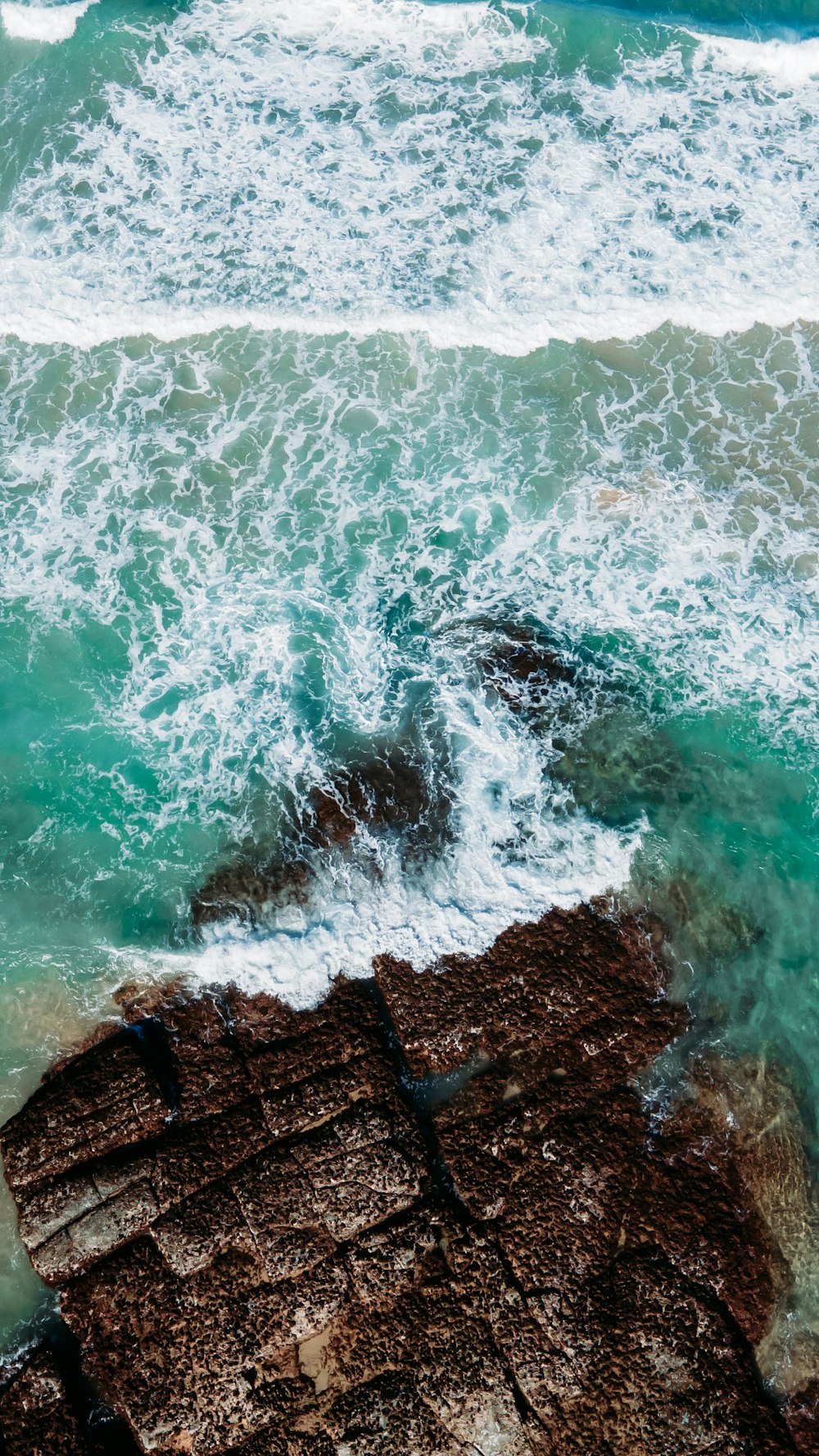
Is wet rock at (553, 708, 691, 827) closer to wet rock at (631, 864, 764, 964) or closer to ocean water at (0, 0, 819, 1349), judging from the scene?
ocean water at (0, 0, 819, 1349)

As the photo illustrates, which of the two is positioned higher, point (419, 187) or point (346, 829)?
point (419, 187)

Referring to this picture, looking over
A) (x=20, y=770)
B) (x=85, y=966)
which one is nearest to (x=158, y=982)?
(x=85, y=966)

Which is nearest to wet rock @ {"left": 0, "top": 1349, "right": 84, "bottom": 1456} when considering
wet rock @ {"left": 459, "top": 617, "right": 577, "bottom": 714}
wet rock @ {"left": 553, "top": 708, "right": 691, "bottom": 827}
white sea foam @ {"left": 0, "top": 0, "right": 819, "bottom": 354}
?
wet rock @ {"left": 553, "top": 708, "right": 691, "bottom": 827}

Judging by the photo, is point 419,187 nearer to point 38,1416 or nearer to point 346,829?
point 346,829

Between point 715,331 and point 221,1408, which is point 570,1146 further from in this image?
point 715,331

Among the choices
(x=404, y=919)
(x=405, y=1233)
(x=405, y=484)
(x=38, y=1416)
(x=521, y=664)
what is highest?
(x=405, y=484)

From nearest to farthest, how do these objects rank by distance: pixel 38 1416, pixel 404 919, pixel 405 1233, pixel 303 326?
pixel 38 1416 → pixel 405 1233 → pixel 404 919 → pixel 303 326

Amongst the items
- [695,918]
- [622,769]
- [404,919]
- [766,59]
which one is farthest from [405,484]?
[766,59]

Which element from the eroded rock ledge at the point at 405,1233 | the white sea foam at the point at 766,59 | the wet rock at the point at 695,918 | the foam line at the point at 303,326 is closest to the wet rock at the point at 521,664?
the wet rock at the point at 695,918
